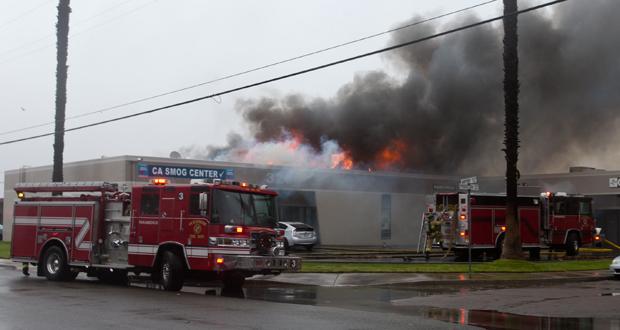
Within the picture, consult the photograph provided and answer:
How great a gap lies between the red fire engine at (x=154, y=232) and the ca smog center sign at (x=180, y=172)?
13.2 meters

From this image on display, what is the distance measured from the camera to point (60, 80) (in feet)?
81.3

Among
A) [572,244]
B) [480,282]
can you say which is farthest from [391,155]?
[480,282]

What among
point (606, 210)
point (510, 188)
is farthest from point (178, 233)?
point (606, 210)

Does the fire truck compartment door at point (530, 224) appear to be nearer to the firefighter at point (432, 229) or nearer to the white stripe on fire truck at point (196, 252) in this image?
the firefighter at point (432, 229)

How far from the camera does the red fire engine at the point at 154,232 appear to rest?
13.9 metres

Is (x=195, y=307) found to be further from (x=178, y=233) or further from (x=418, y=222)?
(x=418, y=222)

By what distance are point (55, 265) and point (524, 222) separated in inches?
638

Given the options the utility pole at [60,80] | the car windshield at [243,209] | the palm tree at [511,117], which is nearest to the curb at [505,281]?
the palm tree at [511,117]

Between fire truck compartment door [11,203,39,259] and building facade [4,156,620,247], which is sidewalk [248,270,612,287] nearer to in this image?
fire truck compartment door [11,203,39,259]

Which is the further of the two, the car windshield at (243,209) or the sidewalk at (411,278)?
the sidewalk at (411,278)

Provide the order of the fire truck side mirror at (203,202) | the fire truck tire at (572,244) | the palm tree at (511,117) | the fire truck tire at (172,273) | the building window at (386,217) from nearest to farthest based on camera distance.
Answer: the fire truck side mirror at (203,202)
the fire truck tire at (172,273)
the palm tree at (511,117)
the fire truck tire at (572,244)
the building window at (386,217)

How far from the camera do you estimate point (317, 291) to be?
48.0 ft

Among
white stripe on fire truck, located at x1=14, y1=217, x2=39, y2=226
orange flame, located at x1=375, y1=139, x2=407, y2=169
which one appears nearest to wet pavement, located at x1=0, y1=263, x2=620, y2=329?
white stripe on fire truck, located at x1=14, y1=217, x2=39, y2=226

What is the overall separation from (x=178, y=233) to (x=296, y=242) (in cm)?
1499
